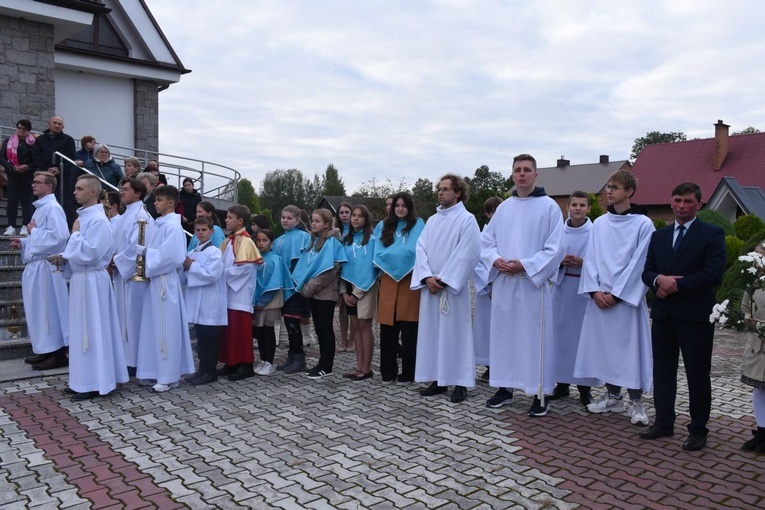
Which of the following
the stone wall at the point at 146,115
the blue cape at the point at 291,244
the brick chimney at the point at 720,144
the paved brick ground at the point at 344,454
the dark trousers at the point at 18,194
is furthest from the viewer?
the brick chimney at the point at 720,144

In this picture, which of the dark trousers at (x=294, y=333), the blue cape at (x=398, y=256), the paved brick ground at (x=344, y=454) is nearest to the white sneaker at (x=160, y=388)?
the paved brick ground at (x=344, y=454)

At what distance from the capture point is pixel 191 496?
161 inches

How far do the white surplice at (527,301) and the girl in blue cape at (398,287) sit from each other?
114 cm

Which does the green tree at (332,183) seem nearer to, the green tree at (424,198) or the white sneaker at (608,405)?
the green tree at (424,198)

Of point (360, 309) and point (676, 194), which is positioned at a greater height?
point (676, 194)

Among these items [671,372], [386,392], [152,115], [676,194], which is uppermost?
[152,115]

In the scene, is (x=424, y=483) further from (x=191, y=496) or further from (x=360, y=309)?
(x=360, y=309)

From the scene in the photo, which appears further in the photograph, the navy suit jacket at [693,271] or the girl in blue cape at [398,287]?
the girl in blue cape at [398,287]

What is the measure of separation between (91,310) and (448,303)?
A: 363 centimetres

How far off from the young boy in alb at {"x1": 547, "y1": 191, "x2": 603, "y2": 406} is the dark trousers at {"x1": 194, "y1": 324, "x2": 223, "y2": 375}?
372cm

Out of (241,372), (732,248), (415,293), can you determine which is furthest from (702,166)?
(241,372)

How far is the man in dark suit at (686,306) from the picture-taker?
507cm

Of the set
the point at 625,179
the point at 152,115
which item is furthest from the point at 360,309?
the point at 152,115

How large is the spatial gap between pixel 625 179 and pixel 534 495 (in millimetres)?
3177
